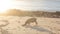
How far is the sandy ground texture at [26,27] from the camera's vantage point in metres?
1.09

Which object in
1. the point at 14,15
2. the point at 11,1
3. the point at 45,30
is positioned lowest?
the point at 45,30

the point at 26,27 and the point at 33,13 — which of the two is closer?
the point at 26,27

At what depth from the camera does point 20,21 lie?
124 centimetres

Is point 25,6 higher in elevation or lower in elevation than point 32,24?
higher

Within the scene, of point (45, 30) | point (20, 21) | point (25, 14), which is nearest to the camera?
point (45, 30)

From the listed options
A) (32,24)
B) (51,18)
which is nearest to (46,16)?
(51,18)

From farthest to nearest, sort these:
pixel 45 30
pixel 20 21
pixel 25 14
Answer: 1. pixel 25 14
2. pixel 20 21
3. pixel 45 30

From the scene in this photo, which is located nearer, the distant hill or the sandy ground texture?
the sandy ground texture

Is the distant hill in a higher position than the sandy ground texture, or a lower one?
higher

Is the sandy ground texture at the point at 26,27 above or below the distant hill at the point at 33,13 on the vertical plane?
below

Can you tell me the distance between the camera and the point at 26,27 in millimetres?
1159

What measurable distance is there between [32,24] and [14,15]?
0.76ft

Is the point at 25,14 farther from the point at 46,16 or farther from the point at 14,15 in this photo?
the point at 46,16

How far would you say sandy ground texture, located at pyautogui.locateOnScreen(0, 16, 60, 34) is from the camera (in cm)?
109
